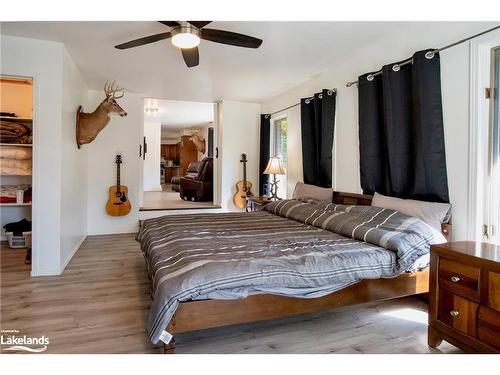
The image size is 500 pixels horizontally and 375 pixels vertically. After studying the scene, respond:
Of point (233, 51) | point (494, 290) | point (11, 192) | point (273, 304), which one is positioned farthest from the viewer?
point (11, 192)

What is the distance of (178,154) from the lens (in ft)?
43.7

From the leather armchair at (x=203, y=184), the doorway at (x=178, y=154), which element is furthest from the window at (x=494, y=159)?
the leather armchair at (x=203, y=184)

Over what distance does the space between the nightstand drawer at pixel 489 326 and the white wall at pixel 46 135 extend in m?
3.53

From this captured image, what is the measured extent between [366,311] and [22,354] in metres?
2.29

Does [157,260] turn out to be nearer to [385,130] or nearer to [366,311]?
[366,311]

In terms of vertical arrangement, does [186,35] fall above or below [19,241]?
above

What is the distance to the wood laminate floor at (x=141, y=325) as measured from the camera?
200 cm

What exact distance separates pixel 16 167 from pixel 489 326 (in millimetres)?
4900

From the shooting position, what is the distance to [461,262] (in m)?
1.85

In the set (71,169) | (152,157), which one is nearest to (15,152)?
(71,169)

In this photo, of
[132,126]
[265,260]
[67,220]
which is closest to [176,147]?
[132,126]

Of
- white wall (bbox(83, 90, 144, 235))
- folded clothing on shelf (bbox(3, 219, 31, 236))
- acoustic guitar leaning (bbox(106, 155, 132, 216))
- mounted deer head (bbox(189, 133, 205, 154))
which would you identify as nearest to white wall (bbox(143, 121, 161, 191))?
mounted deer head (bbox(189, 133, 205, 154))

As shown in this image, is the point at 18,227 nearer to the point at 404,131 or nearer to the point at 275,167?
the point at 275,167

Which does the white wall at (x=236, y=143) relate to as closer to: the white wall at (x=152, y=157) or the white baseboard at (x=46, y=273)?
the white baseboard at (x=46, y=273)
